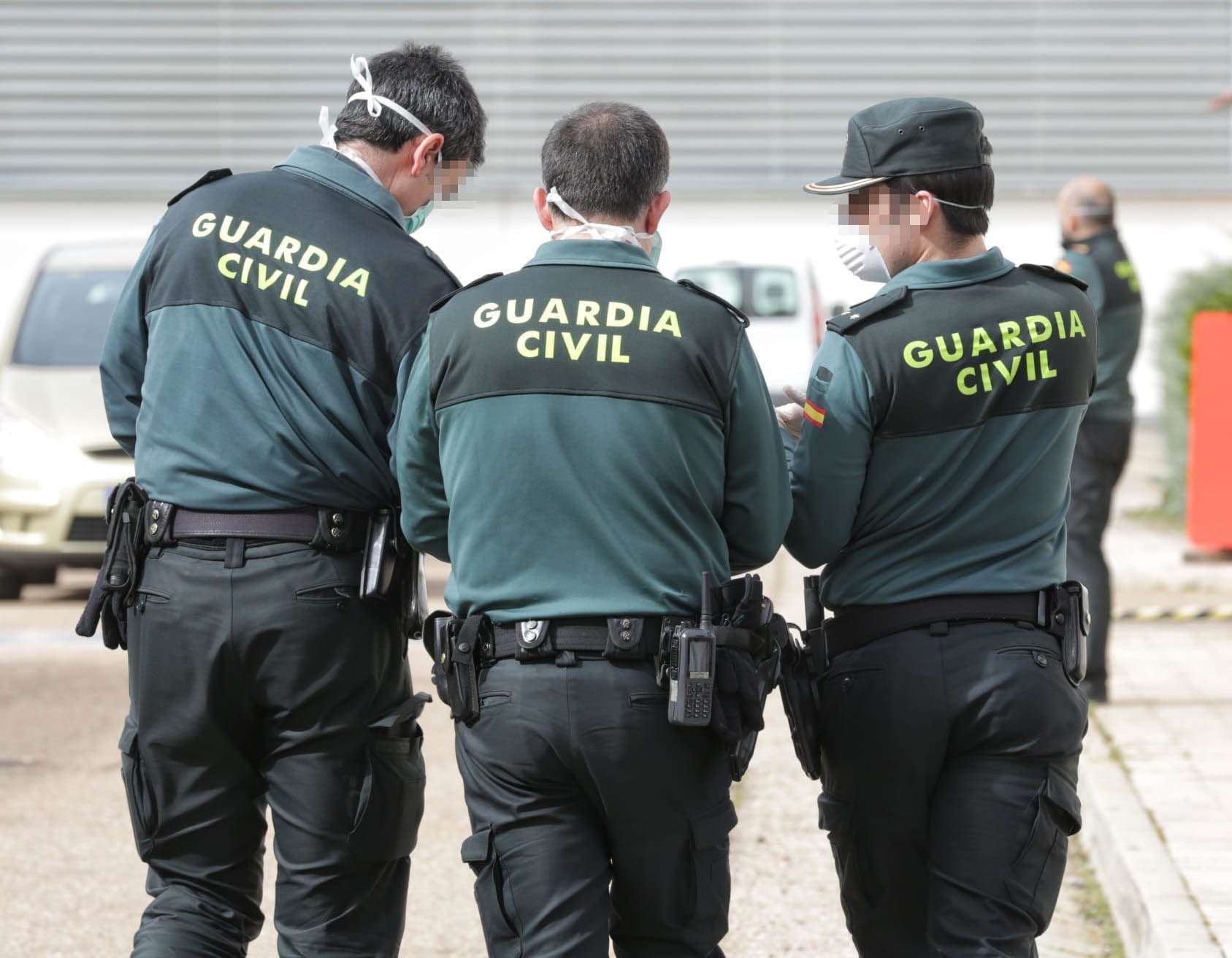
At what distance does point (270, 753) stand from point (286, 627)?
28 cm

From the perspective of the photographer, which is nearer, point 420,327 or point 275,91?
point 420,327

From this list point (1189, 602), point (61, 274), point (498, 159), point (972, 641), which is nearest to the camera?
point (972, 641)

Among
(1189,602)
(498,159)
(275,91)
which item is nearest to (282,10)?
(275,91)

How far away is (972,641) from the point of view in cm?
323

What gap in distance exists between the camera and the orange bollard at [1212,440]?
461 inches

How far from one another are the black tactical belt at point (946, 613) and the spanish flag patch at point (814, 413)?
1.21 ft

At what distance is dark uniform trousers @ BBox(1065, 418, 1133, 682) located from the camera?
23.5 feet

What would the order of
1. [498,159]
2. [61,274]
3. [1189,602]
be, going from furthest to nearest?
[498,159] → [61,274] → [1189,602]

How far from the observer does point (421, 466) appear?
3.20 m

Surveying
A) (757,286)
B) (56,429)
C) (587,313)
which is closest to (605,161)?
(587,313)

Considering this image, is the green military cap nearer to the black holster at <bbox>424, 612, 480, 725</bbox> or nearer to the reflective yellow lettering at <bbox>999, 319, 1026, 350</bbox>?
the reflective yellow lettering at <bbox>999, 319, 1026, 350</bbox>

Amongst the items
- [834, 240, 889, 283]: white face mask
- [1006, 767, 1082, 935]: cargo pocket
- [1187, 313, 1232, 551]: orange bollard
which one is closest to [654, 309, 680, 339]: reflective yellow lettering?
[834, 240, 889, 283]: white face mask

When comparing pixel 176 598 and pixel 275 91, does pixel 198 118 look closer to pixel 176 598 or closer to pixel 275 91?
pixel 275 91

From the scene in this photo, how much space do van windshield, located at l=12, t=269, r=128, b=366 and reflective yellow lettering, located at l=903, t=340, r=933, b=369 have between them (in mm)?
8169
